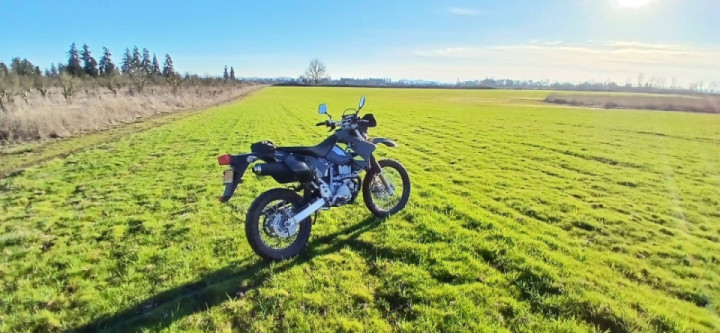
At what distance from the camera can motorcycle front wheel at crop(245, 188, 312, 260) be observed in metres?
4.05

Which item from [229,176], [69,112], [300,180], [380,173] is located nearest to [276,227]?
[300,180]

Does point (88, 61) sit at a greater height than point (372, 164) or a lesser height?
greater

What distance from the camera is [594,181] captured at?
8531 millimetres

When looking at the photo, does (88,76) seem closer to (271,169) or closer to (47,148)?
(47,148)

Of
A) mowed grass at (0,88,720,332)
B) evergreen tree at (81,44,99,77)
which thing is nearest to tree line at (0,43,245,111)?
evergreen tree at (81,44,99,77)

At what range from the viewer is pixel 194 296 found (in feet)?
11.9

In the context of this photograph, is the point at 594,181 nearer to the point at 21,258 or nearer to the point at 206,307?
the point at 206,307

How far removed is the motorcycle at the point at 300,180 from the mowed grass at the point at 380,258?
0.94 feet

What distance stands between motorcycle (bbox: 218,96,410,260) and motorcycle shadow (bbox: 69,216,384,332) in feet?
0.69

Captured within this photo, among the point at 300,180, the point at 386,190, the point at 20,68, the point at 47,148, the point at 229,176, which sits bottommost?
the point at 47,148

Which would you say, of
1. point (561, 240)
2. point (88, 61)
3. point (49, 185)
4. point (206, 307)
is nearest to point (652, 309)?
point (561, 240)

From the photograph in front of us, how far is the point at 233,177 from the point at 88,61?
70063 mm

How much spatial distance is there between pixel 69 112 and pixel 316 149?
16925 millimetres

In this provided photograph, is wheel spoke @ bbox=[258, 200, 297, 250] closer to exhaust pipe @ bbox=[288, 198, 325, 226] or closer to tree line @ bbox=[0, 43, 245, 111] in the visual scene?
exhaust pipe @ bbox=[288, 198, 325, 226]
